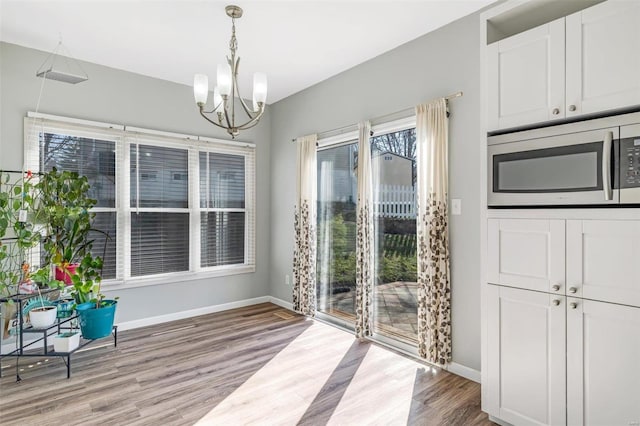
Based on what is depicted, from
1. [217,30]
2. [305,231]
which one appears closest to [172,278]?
[305,231]

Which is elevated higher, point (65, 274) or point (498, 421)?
point (65, 274)

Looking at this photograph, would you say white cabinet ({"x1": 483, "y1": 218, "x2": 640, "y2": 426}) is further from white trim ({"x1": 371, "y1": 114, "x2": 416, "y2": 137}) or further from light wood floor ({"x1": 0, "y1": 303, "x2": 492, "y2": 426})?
white trim ({"x1": 371, "y1": 114, "x2": 416, "y2": 137})

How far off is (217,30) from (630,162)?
3.00 m

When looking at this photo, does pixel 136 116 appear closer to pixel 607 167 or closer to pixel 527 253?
pixel 527 253

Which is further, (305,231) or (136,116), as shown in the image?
(305,231)

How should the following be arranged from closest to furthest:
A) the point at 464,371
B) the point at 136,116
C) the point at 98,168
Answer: the point at 464,371 → the point at 98,168 → the point at 136,116

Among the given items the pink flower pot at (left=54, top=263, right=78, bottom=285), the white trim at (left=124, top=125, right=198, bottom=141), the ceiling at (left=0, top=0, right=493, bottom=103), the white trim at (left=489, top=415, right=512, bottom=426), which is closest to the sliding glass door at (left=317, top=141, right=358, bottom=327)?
the ceiling at (left=0, top=0, right=493, bottom=103)

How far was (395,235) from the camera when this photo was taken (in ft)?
11.4

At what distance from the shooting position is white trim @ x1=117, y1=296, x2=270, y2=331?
12.8 ft

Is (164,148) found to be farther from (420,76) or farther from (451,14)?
(451,14)

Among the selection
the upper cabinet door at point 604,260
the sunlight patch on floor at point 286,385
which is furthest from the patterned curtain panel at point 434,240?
the upper cabinet door at point 604,260

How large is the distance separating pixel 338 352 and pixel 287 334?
2.31ft

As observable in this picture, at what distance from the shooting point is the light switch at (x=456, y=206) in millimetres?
2834

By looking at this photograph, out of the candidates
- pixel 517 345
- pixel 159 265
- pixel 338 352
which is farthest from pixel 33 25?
pixel 517 345
